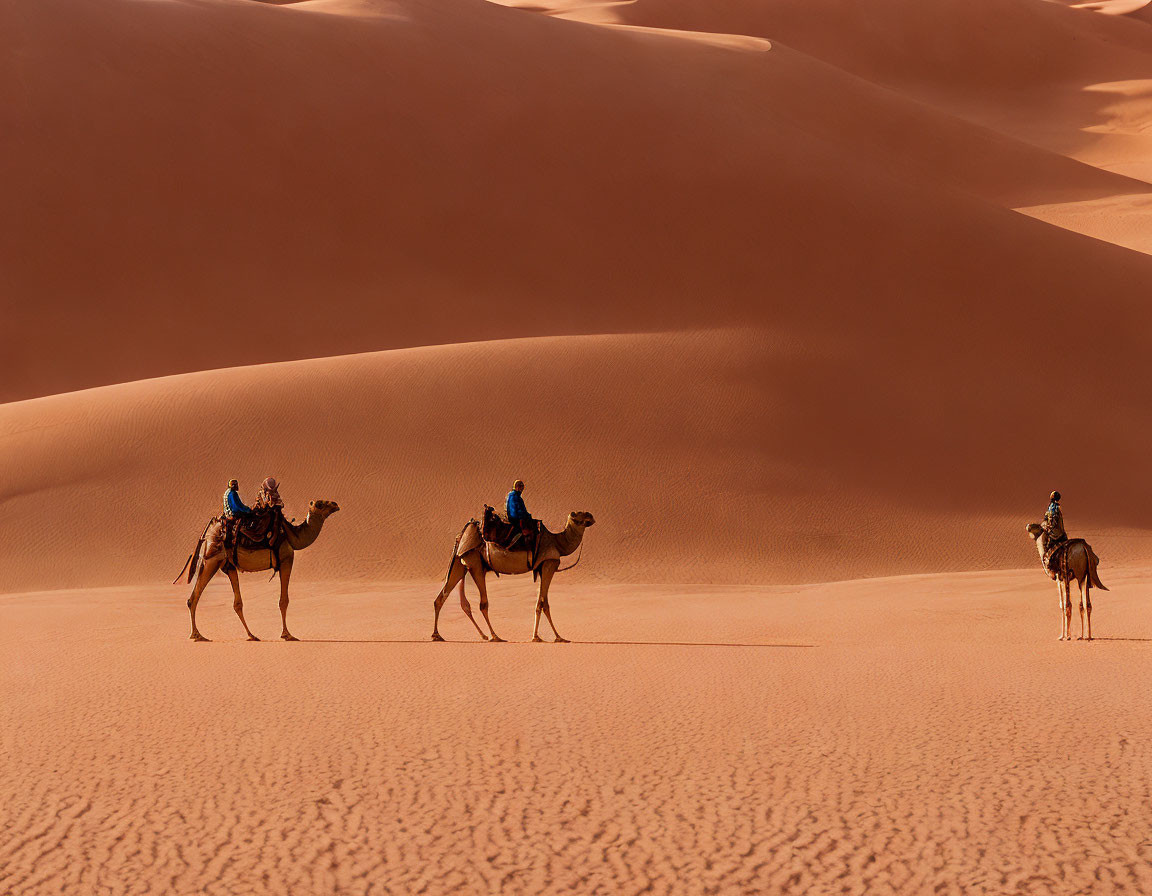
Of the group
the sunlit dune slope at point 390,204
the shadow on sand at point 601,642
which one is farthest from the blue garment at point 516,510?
the sunlit dune slope at point 390,204

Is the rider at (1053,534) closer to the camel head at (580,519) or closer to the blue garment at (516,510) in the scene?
the camel head at (580,519)

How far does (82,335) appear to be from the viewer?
35.5m

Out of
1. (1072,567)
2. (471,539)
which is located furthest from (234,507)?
(1072,567)

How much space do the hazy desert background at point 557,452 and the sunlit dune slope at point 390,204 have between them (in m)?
0.16

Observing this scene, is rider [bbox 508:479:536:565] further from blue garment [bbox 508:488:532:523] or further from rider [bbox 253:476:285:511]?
rider [bbox 253:476:285:511]

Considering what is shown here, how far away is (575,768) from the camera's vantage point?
6605 mm

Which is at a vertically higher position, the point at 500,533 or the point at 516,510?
the point at 516,510

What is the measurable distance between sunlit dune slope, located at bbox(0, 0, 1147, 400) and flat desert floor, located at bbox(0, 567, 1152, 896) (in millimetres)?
23895

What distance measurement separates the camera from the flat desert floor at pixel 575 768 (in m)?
5.22

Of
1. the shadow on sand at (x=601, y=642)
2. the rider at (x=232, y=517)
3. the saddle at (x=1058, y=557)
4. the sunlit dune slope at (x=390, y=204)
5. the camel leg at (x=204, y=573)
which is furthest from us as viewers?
the sunlit dune slope at (x=390, y=204)

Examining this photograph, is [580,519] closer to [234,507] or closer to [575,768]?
[234,507]

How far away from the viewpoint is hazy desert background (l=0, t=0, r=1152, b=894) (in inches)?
232

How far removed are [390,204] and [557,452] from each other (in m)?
16.9

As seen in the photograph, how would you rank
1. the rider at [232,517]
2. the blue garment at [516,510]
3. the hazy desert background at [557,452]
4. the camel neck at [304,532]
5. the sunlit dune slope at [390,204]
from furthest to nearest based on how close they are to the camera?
1. the sunlit dune slope at [390,204]
2. the camel neck at [304,532]
3. the rider at [232,517]
4. the blue garment at [516,510]
5. the hazy desert background at [557,452]
